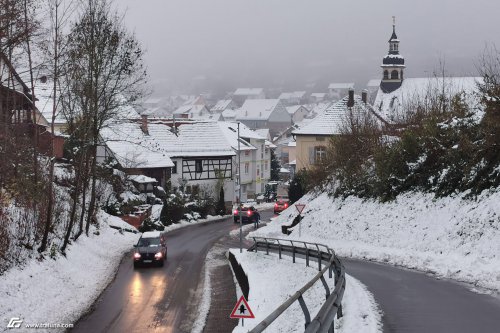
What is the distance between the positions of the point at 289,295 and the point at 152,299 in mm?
6122

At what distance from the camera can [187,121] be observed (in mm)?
70938

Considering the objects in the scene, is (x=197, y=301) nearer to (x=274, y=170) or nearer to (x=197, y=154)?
(x=197, y=154)

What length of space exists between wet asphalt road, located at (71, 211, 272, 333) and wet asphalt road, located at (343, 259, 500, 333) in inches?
264

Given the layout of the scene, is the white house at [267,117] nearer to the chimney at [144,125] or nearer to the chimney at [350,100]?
the chimney at [144,125]

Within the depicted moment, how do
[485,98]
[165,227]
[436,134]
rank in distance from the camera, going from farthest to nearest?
[165,227], [436,134], [485,98]

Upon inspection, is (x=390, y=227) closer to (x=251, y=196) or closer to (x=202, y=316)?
(x=202, y=316)

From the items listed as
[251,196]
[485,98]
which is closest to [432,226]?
[485,98]

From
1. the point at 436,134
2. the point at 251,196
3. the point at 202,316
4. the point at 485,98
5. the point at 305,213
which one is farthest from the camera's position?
the point at 251,196

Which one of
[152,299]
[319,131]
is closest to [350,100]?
[319,131]

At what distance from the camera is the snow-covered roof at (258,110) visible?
179875mm

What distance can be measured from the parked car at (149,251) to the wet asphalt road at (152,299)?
0.42m

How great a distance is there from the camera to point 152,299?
868 inches

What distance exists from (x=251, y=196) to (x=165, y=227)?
30.9 metres

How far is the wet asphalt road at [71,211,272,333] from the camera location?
60.1ft
